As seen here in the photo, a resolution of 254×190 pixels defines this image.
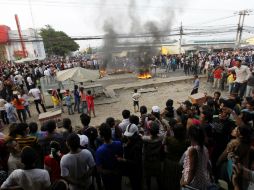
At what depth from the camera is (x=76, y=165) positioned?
135 inches

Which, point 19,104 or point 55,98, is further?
point 55,98

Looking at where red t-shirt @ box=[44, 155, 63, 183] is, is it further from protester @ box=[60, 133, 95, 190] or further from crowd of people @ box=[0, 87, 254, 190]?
protester @ box=[60, 133, 95, 190]

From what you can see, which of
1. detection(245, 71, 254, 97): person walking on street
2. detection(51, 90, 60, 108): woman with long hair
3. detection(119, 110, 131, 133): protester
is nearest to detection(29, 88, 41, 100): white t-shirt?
detection(51, 90, 60, 108): woman with long hair

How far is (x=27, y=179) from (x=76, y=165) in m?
0.66

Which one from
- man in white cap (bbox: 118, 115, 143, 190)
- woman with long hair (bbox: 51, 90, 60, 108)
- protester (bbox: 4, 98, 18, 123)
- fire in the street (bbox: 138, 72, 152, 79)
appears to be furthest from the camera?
fire in the street (bbox: 138, 72, 152, 79)

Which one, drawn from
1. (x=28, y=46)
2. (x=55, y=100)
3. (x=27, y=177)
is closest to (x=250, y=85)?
(x=55, y=100)

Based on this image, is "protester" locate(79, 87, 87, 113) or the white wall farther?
the white wall

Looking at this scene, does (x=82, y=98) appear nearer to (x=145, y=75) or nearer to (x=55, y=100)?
(x=55, y=100)

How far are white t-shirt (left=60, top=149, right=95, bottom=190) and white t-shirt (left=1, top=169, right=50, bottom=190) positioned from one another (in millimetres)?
355

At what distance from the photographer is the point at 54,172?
3.73m

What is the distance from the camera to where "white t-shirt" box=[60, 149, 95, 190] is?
132 inches

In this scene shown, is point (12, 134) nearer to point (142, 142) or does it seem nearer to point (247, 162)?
point (142, 142)

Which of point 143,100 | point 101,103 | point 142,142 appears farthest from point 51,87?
point 142,142

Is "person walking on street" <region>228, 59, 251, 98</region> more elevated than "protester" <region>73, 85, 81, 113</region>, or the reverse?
"person walking on street" <region>228, 59, 251, 98</region>
